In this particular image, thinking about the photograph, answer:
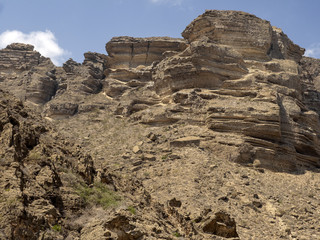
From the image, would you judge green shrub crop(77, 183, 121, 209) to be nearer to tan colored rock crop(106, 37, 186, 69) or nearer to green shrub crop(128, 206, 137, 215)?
green shrub crop(128, 206, 137, 215)

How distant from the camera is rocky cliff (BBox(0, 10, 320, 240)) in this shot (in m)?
10.9

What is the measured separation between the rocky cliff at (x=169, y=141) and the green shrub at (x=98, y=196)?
5 centimetres

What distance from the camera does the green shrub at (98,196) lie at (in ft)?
37.8

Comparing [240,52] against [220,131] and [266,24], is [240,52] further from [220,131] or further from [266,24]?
[220,131]

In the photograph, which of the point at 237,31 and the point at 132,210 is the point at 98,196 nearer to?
the point at 132,210

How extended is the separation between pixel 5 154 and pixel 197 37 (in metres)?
31.9

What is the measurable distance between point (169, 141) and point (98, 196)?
60.1 ft

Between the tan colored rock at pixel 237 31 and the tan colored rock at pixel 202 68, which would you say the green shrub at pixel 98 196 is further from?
the tan colored rock at pixel 237 31

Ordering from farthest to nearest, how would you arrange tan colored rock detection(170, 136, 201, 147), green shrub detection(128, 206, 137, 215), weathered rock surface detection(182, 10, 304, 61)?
weathered rock surface detection(182, 10, 304, 61) → tan colored rock detection(170, 136, 201, 147) → green shrub detection(128, 206, 137, 215)

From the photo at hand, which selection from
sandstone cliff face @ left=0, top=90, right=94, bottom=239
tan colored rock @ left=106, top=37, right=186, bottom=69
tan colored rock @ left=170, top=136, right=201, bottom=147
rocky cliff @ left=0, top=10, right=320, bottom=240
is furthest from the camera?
tan colored rock @ left=106, top=37, right=186, bottom=69

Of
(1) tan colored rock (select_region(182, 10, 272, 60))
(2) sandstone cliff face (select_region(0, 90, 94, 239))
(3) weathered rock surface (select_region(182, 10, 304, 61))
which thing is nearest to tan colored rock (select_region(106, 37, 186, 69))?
(3) weathered rock surface (select_region(182, 10, 304, 61))

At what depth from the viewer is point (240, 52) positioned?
1503 inches

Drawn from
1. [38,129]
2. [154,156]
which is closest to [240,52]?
[154,156]

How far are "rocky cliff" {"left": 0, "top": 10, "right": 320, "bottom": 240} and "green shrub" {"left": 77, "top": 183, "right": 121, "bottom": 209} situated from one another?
2.0 inches
